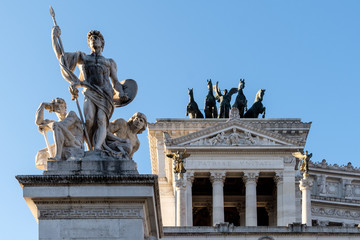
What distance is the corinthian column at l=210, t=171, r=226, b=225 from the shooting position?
79688 mm

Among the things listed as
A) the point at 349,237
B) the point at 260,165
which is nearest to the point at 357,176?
the point at 260,165

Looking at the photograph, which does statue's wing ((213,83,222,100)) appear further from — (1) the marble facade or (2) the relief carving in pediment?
(2) the relief carving in pediment

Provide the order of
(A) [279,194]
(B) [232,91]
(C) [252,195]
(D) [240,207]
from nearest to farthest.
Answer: (C) [252,195]
(A) [279,194]
(D) [240,207]
(B) [232,91]

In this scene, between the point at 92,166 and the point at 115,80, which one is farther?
the point at 115,80

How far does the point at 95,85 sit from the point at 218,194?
59.3 m

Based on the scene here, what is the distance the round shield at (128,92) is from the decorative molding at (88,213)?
2765mm

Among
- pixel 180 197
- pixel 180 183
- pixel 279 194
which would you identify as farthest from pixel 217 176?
pixel 180 197

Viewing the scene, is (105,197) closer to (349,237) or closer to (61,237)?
(61,237)

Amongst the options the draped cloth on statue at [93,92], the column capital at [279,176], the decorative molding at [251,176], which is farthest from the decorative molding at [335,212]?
the draped cloth on statue at [93,92]

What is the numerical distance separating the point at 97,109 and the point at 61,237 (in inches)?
116

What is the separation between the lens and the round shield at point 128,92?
22203mm

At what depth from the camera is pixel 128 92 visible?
22.3 m

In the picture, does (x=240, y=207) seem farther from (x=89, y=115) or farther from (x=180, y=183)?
(x=89, y=115)

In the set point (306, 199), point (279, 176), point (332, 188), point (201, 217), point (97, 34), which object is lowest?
point (97, 34)
